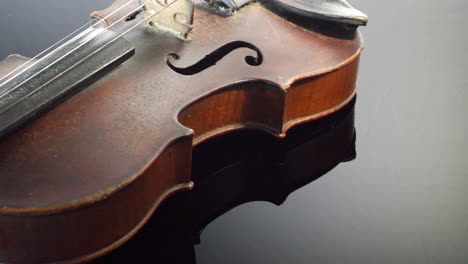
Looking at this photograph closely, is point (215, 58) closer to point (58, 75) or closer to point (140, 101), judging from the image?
point (140, 101)

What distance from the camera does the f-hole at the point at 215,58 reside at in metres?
1.33

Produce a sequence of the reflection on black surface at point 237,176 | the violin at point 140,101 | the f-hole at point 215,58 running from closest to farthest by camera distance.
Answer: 1. the violin at point 140,101
2. the reflection on black surface at point 237,176
3. the f-hole at point 215,58

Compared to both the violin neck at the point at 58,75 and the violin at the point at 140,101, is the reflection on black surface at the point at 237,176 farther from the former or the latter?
the violin neck at the point at 58,75

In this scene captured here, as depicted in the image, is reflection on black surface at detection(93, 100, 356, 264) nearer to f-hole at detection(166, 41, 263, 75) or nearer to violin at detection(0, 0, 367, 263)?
violin at detection(0, 0, 367, 263)

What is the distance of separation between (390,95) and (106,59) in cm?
80

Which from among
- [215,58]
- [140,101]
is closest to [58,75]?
[140,101]

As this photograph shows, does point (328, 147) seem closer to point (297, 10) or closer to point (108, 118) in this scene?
point (297, 10)

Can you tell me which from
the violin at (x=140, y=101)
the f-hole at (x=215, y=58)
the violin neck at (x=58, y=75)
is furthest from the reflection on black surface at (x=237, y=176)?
the violin neck at (x=58, y=75)

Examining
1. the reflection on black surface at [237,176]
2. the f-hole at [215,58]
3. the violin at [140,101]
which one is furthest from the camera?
the f-hole at [215,58]

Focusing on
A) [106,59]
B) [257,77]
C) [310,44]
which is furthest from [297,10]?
[106,59]

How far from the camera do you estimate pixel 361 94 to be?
65.2 inches

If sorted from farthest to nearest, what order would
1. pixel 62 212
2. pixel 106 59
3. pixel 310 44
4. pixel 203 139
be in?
A: pixel 310 44 → pixel 203 139 → pixel 106 59 → pixel 62 212

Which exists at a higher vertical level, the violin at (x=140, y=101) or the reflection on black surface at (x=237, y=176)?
the violin at (x=140, y=101)

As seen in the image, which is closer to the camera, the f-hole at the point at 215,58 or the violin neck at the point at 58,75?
the violin neck at the point at 58,75
